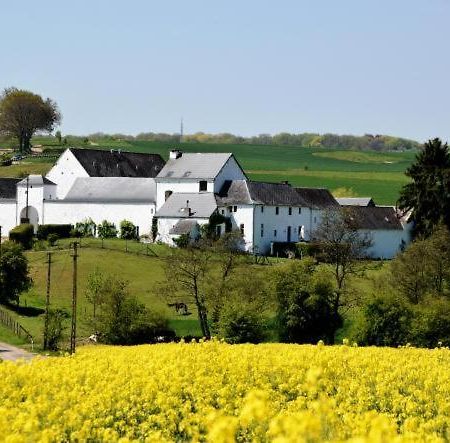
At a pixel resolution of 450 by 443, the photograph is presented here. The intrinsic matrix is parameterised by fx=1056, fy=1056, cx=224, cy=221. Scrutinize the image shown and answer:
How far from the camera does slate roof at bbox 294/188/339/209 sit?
9644 centimetres

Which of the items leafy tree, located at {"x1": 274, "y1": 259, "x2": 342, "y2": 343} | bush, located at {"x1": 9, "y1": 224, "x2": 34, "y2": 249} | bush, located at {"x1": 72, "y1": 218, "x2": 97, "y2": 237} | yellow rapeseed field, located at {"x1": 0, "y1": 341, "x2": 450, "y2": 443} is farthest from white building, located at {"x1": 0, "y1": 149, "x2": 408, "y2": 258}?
yellow rapeseed field, located at {"x1": 0, "y1": 341, "x2": 450, "y2": 443}

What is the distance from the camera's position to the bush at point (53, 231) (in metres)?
88.1

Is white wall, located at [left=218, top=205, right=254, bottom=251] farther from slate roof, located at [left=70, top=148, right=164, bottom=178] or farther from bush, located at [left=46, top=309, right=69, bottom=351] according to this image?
bush, located at [left=46, top=309, right=69, bottom=351]

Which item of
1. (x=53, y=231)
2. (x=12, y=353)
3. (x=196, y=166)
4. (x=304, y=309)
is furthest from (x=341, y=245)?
(x=12, y=353)

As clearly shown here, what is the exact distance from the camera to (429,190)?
278 ft

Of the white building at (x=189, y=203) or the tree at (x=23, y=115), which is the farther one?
the tree at (x=23, y=115)

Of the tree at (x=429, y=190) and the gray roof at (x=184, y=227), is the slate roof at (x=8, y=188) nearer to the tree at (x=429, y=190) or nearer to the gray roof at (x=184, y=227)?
the gray roof at (x=184, y=227)

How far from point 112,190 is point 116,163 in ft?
41.8

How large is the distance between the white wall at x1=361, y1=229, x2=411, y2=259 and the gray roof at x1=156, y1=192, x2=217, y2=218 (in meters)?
14.0

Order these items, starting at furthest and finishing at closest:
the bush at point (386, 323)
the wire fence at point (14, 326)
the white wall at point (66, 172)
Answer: the white wall at point (66, 172)
the wire fence at point (14, 326)
the bush at point (386, 323)

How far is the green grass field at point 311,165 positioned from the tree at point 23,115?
1016 cm

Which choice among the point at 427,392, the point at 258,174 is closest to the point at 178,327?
the point at 427,392

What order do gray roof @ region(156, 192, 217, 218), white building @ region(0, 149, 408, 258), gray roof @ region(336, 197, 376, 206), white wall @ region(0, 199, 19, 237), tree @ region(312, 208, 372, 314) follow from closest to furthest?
tree @ region(312, 208, 372, 314), gray roof @ region(156, 192, 217, 218), white building @ region(0, 149, 408, 258), white wall @ region(0, 199, 19, 237), gray roof @ region(336, 197, 376, 206)

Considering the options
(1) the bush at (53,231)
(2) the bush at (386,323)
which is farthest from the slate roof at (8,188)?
(2) the bush at (386,323)
